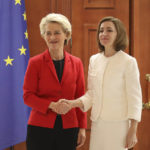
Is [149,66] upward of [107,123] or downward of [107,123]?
upward

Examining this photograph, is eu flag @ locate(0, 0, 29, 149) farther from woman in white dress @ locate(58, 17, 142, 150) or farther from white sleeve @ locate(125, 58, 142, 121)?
white sleeve @ locate(125, 58, 142, 121)

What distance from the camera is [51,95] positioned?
150 cm

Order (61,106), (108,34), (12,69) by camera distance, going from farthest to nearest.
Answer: (12,69)
(108,34)
(61,106)

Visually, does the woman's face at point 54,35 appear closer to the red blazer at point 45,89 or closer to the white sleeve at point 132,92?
the red blazer at point 45,89

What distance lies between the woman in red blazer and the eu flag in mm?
582

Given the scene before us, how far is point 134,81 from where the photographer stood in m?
1.48

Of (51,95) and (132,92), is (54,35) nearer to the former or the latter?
(51,95)

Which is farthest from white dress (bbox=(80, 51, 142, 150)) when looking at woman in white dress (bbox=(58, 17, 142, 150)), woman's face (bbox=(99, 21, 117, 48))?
woman's face (bbox=(99, 21, 117, 48))

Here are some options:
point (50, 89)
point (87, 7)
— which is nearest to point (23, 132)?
point (50, 89)

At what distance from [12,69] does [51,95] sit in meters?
0.73

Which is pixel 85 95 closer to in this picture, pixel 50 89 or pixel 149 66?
pixel 50 89

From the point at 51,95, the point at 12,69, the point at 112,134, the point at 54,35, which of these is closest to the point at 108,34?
the point at 54,35

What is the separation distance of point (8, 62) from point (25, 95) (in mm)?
675

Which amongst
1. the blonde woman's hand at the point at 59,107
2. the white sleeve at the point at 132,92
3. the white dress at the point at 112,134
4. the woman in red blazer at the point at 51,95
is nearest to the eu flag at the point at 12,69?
the woman in red blazer at the point at 51,95
